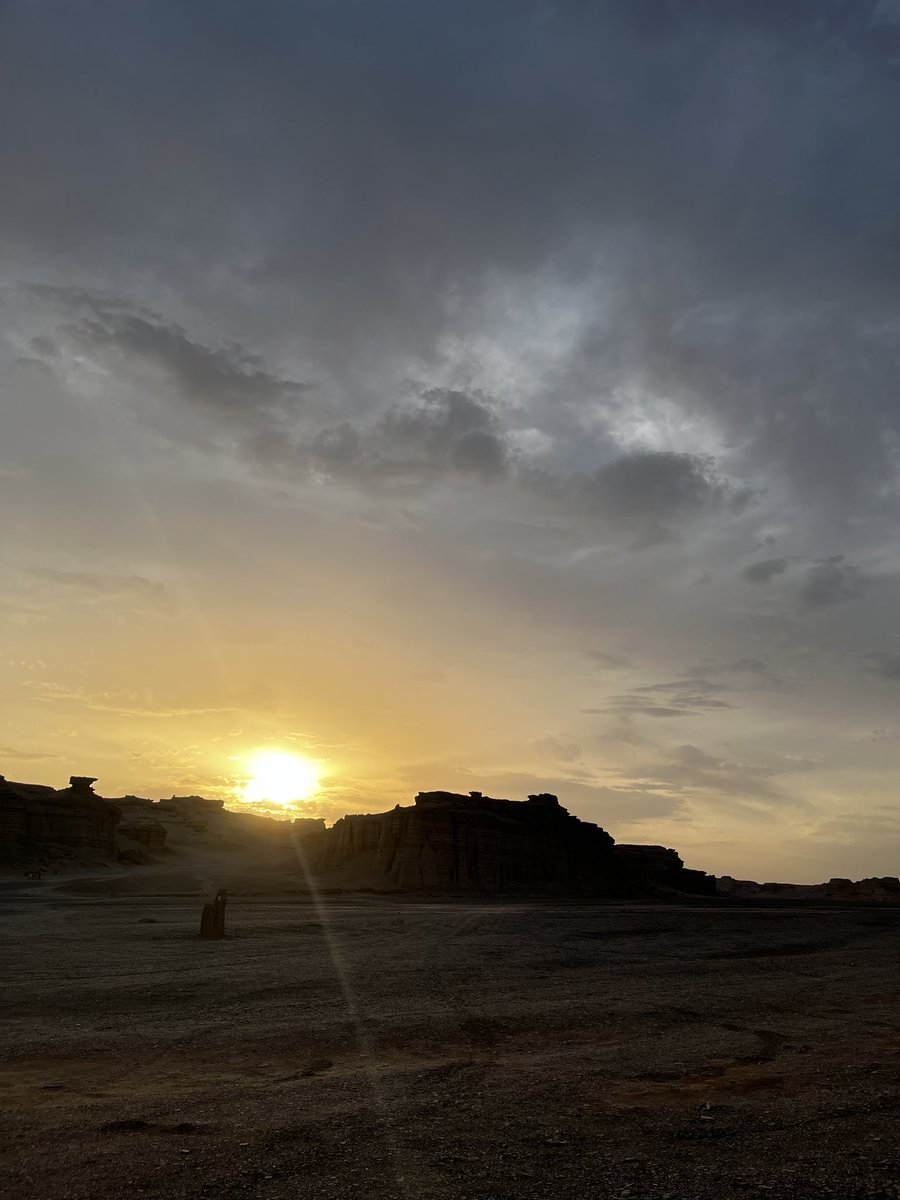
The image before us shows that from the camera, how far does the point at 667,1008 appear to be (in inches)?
741

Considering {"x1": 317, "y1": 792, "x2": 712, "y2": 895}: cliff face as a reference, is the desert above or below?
below

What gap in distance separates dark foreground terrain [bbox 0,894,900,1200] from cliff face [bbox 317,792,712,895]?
65.5 meters

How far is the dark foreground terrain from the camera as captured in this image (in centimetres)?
860

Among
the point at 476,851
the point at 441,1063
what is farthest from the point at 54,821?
the point at 441,1063

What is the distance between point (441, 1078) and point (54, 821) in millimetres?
100228

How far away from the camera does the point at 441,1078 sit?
40.7ft

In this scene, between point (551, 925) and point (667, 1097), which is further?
point (551, 925)

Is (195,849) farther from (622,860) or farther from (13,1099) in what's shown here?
(13,1099)

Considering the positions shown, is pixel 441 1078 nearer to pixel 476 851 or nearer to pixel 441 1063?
pixel 441 1063

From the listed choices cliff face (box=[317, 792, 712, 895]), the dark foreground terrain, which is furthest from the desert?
cliff face (box=[317, 792, 712, 895])

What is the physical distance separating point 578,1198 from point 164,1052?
9064 mm

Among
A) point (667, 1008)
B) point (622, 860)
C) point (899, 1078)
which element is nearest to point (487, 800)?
point (622, 860)

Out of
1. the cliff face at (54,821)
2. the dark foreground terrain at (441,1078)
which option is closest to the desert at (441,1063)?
the dark foreground terrain at (441,1078)

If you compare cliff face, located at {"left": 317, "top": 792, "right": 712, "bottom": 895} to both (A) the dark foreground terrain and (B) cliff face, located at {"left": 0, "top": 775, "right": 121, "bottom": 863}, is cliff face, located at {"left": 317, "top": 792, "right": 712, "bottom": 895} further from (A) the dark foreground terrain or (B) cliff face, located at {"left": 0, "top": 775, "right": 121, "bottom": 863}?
(A) the dark foreground terrain
